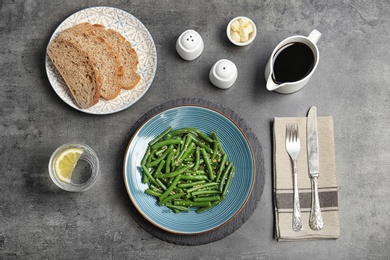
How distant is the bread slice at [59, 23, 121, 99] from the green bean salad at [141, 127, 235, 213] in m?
0.28

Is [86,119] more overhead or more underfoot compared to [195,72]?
more underfoot

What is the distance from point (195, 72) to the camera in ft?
6.09

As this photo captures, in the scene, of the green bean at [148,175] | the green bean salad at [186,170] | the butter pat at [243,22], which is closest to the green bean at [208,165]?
the green bean salad at [186,170]

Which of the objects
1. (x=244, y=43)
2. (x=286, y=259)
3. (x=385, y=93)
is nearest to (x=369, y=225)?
(x=286, y=259)

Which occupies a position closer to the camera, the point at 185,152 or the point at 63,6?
the point at 185,152

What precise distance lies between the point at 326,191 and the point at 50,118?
1209 millimetres

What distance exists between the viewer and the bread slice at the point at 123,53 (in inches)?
70.1

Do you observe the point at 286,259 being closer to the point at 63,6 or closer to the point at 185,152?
the point at 185,152

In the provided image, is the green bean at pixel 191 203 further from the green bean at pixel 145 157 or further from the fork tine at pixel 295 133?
the fork tine at pixel 295 133

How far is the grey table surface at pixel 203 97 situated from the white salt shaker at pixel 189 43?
76 mm

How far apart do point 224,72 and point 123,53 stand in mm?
438

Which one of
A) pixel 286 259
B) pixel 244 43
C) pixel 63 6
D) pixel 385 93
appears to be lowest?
pixel 286 259

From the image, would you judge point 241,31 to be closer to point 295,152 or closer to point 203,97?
point 203,97

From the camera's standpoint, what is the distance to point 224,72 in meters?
1.73
